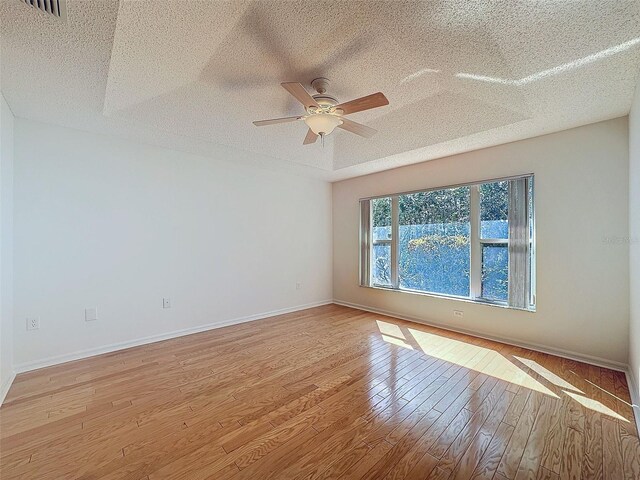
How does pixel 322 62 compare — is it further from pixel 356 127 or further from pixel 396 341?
pixel 396 341

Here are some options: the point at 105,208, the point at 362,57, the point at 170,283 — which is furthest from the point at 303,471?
the point at 105,208

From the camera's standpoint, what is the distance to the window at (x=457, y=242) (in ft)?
10.6

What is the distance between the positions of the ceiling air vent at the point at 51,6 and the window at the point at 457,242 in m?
3.95

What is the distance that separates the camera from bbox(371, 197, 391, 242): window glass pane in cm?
471

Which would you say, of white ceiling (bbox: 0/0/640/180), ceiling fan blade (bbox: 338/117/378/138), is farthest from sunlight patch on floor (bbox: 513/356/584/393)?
ceiling fan blade (bbox: 338/117/378/138)

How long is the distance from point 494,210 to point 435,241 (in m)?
0.87

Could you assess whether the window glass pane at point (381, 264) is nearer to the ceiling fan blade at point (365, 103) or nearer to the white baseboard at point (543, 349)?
the white baseboard at point (543, 349)

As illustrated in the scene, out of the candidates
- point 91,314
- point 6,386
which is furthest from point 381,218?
point 6,386

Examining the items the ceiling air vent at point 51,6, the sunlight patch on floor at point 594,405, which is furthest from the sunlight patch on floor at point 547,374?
the ceiling air vent at point 51,6

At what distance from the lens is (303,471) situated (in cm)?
150

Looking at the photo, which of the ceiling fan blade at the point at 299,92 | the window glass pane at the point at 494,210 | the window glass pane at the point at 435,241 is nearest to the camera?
the ceiling fan blade at the point at 299,92

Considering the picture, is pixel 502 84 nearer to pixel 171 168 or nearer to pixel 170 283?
pixel 171 168

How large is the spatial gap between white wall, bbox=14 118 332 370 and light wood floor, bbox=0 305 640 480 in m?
0.45

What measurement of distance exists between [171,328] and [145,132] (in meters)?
2.37
